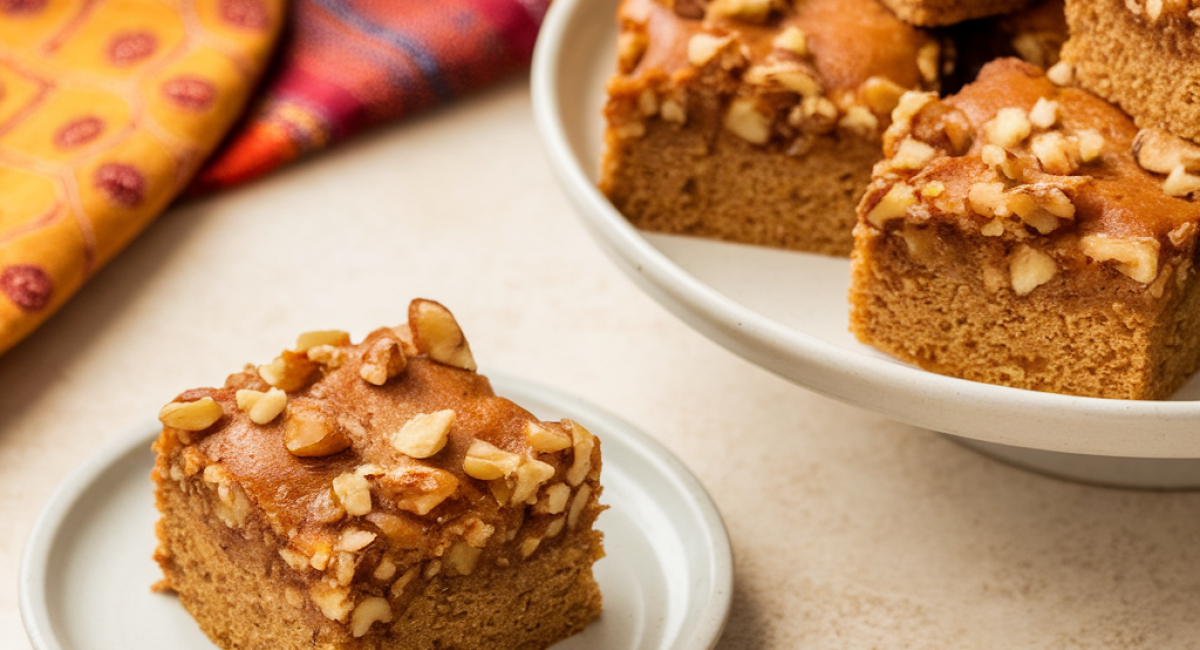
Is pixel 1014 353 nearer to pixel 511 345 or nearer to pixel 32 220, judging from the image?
pixel 511 345

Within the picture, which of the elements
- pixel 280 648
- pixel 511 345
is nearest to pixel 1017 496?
pixel 511 345

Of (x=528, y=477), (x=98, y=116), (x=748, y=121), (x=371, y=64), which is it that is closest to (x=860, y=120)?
(x=748, y=121)

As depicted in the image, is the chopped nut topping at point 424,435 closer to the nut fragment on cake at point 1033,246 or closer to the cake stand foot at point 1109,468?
the nut fragment on cake at point 1033,246

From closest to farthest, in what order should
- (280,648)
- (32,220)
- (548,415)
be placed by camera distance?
(280,648) → (548,415) → (32,220)

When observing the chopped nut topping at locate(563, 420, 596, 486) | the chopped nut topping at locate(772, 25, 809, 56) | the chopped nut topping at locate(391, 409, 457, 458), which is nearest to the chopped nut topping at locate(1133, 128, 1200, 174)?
the chopped nut topping at locate(772, 25, 809, 56)

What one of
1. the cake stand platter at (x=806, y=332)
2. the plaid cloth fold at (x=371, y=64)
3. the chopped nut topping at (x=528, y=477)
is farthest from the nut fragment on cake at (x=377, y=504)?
the plaid cloth fold at (x=371, y=64)

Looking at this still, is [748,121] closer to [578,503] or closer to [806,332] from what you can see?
[806,332]
